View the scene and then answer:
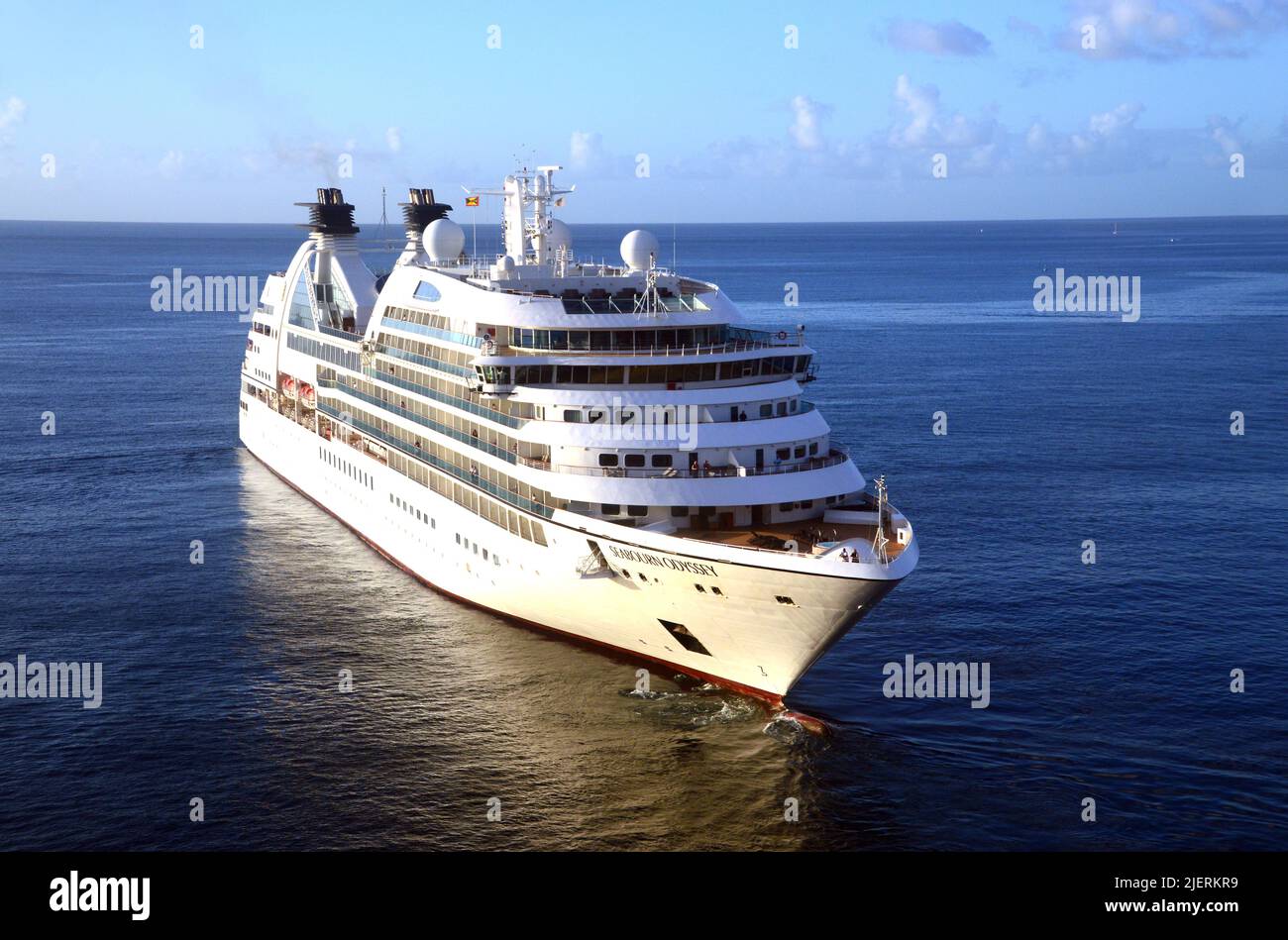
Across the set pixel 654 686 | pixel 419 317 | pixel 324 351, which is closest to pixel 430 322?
pixel 419 317

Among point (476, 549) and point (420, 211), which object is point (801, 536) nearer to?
point (476, 549)

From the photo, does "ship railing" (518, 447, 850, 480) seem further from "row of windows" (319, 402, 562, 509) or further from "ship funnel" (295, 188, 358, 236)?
"ship funnel" (295, 188, 358, 236)

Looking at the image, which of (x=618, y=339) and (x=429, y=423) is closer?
(x=618, y=339)

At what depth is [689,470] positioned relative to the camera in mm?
41438

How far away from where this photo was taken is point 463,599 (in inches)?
1984

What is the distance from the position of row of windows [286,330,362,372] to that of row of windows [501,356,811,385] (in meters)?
17.7

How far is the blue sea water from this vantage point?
34031mm

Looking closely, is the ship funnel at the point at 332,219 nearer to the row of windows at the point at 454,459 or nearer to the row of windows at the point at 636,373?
the row of windows at the point at 454,459

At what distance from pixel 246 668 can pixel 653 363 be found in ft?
57.1

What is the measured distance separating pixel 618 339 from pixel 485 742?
1531cm

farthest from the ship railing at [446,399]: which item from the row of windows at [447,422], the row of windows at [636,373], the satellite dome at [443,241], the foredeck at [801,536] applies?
the foredeck at [801,536]

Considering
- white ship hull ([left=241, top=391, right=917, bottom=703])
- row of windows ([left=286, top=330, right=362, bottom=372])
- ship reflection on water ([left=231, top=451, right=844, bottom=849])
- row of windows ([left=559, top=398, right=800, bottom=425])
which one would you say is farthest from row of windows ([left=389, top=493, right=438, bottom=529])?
row of windows ([left=559, top=398, right=800, bottom=425])
